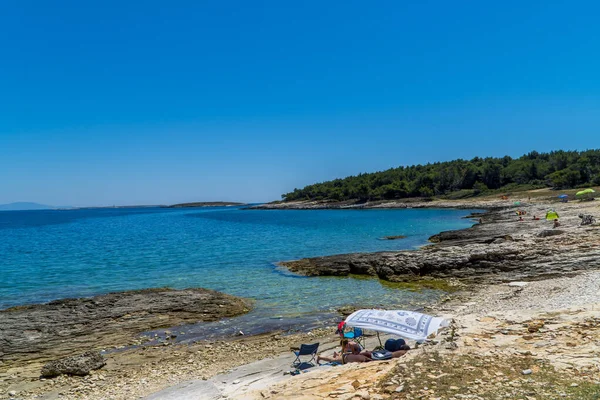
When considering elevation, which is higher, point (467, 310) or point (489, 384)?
point (489, 384)

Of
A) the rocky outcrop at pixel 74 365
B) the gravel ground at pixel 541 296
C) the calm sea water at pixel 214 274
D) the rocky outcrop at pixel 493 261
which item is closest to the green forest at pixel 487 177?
the calm sea water at pixel 214 274

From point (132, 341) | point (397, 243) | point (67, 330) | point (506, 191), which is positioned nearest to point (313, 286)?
point (132, 341)

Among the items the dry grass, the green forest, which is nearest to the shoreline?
the dry grass

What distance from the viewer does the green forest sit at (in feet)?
356

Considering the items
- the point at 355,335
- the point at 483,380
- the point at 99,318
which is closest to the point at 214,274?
the point at 99,318

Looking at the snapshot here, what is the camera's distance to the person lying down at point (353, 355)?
11078mm

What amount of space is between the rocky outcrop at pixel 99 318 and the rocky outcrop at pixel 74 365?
71.9 inches

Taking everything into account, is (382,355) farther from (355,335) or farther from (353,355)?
(355,335)

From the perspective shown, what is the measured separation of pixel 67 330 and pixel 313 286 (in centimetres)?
1328

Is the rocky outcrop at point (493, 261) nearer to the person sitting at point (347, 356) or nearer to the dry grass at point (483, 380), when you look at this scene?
the person sitting at point (347, 356)

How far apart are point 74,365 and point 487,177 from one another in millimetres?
146448

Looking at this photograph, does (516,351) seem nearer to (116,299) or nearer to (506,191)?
(116,299)

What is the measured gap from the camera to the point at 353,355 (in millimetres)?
11289

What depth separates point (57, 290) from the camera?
85.4ft
